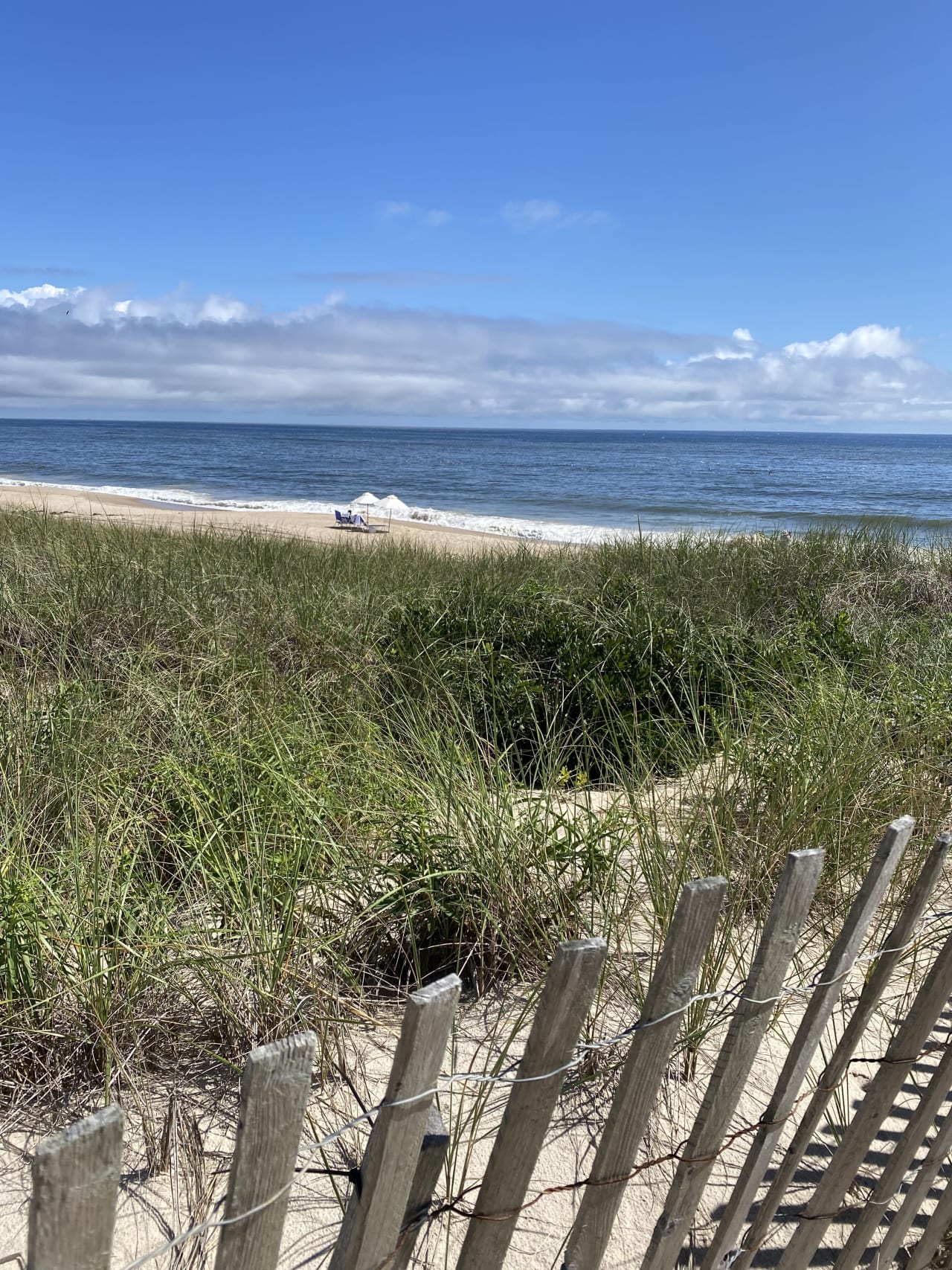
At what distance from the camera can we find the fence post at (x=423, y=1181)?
1.15m

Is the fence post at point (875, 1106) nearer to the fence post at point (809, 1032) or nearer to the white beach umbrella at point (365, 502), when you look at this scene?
the fence post at point (809, 1032)

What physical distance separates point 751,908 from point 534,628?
8.71 feet

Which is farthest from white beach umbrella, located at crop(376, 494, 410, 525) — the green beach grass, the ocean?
the green beach grass

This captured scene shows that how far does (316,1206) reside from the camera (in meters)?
2.09

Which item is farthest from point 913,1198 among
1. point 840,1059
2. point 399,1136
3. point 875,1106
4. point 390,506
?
point 390,506

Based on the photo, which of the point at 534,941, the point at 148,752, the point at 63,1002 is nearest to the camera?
the point at 63,1002

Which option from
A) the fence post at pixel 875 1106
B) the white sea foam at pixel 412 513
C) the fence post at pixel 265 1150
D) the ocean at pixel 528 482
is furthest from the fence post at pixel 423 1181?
the white sea foam at pixel 412 513

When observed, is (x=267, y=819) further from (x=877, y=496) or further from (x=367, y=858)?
(x=877, y=496)

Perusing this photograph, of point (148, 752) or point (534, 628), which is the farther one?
point (534, 628)

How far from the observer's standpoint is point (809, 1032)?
63.4 inches

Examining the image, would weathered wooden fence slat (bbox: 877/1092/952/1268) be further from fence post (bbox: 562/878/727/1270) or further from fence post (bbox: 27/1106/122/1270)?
fence post (bbox: 27/1106/122/1270)

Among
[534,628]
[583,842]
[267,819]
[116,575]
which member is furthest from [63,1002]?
[116,575]

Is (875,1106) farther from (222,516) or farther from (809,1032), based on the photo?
(222,516)

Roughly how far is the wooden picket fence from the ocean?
31.6 feet
